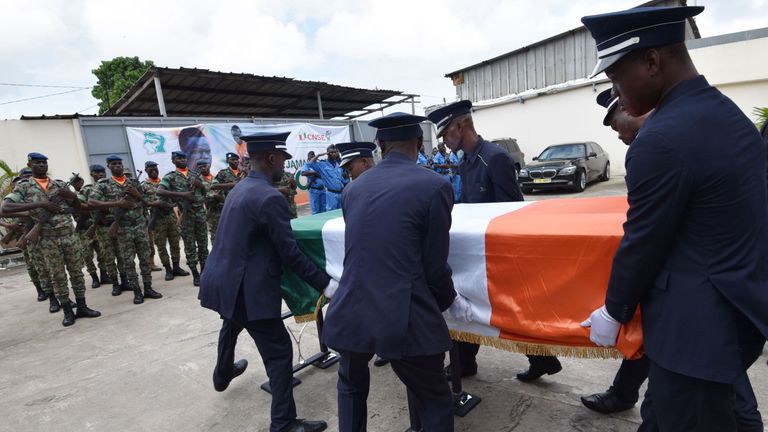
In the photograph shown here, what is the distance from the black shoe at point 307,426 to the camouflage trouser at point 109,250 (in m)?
4.74

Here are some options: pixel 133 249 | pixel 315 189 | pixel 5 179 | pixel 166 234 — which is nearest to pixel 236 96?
pixel 5 179

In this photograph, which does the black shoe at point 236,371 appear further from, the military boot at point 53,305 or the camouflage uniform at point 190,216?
the military boot at point 53,305

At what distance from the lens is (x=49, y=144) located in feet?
29.8

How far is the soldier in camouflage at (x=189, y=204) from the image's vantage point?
5988 millimetres

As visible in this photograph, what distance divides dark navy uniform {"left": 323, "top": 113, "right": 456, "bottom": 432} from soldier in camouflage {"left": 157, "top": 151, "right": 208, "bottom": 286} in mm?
4931

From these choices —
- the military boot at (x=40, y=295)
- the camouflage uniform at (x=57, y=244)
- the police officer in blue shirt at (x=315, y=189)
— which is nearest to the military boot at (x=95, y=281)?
the military boot at (x=40, y=295)

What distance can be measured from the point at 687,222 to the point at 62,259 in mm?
5843

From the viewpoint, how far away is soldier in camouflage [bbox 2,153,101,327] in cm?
450

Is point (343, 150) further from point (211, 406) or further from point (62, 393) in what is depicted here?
point (62, 393)

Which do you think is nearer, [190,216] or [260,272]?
[260,272]

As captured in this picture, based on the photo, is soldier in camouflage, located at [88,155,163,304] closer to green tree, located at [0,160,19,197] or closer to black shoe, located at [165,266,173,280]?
black shoe, located at [165,266,173,280]

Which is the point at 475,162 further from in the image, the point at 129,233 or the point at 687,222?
the point at 129,233

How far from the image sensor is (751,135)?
110 cm

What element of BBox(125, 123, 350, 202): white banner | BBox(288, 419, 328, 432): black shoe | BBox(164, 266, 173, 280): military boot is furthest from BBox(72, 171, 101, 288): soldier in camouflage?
BBox(288, 419, 328, 432): black shoe
